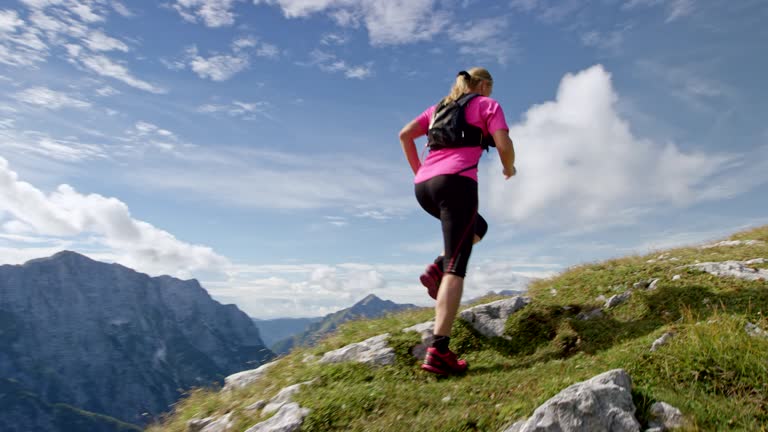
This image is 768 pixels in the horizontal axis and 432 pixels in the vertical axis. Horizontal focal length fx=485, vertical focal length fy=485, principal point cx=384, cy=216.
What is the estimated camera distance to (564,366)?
5.84 m

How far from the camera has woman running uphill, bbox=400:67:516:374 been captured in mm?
6188

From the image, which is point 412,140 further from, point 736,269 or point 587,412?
point 736,269

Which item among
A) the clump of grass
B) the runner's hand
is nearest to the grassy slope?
the clump of grass

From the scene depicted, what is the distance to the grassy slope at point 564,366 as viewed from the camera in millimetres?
4773

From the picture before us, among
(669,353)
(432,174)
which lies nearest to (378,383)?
(432,174)

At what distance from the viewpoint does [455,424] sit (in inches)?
186

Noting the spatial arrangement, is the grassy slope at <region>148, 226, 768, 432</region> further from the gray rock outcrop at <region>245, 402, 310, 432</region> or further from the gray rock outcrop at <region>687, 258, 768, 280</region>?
the gray rock outcrop at <region>687, 258, 768, 280</region>

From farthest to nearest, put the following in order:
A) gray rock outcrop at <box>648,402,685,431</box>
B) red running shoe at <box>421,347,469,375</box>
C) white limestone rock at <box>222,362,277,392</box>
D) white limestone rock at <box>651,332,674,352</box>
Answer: white limestone rock at <box>222,362,277,392</box> < red running shoe at <box>421,347,469,375</box> < white limestone rock at <box>651,332,674,352</box> < gray rock outcrop at <box>648,402,685,431</box>

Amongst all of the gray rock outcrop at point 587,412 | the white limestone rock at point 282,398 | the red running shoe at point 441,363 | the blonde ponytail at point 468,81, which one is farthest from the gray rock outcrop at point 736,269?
the white limestone rock at point 282,398

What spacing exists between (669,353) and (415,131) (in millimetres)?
4263

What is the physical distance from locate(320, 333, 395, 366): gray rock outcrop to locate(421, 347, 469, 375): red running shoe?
876 mm

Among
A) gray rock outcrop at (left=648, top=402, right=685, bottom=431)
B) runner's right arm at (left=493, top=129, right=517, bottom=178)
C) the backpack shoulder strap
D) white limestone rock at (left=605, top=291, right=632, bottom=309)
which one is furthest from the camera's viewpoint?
white limestone rock at (left=605, top=291, right=632, bottom=309)

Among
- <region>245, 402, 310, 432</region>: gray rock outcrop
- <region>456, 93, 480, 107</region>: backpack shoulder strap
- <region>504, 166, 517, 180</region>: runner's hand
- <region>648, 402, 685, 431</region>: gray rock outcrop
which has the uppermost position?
<region>456, 93, 480, 107</region>: backpack shoulder strap

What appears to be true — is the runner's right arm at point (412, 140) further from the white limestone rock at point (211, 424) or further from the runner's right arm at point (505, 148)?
the white limestone rock at point (211, 424)
